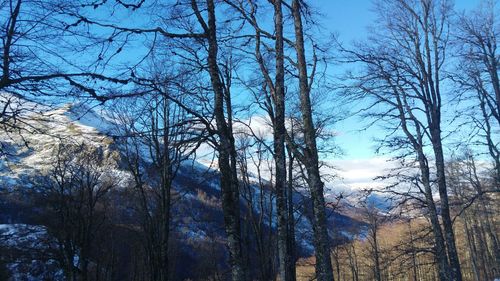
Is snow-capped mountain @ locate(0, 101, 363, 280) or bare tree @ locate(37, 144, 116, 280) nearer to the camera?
snow-capped mountain @ locate(0, 101, 363, 280)

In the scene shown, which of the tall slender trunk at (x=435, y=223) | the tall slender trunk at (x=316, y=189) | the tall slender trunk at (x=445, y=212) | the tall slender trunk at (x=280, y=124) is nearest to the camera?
the tall slender trunk at (x=316, y=189)

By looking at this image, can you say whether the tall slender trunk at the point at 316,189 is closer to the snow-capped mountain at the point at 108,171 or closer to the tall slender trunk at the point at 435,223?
the snow-capped mountain at the point at 108,171

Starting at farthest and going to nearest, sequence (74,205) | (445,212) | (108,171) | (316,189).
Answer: (108,171)
(74,205)
(445,212)
(316,189)

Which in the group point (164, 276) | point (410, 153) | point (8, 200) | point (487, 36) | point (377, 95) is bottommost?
point (164, 276)

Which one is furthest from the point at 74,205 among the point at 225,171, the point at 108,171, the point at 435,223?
the point at 435,223

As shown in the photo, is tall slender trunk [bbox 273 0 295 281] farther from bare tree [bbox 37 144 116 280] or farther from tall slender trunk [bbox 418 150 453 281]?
bare tree [bbox 37 144 116 280]

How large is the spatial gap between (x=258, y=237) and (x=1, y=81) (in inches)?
552

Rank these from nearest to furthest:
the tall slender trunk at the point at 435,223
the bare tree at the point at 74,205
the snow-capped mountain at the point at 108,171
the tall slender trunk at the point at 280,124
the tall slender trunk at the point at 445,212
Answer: the snow-capped mountain at the point at 108,171
the tall slender trunk at the point at 280,124
the tall slender trunk at the point at 445,212
the tall slender trunk at the point at 435,223
the bare tree at the point at 74,205

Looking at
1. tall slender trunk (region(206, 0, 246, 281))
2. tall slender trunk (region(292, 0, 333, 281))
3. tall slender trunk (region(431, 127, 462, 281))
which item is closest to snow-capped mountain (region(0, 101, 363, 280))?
tall slender trunk (region(206, 0, 246, 281))

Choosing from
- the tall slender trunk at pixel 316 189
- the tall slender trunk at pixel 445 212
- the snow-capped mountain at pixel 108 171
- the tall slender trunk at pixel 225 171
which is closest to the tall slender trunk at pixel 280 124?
the tall slender trunk at pixel 316 189

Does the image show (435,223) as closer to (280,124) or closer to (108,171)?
(280,124)

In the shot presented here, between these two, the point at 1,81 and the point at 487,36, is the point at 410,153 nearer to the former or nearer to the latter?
the point at 487,36

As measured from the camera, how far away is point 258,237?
17.7m

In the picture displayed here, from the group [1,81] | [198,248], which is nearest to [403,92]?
[1,81]
